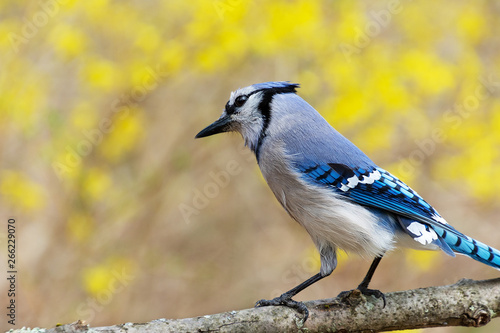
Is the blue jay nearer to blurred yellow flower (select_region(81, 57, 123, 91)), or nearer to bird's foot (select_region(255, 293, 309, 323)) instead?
bird's foot (select_region(255, 293, 309, 323))

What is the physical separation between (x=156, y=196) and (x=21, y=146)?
1.15 meters

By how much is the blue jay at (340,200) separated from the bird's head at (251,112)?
6 cm

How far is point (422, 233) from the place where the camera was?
2.42 metres

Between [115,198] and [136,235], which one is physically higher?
[115,198]

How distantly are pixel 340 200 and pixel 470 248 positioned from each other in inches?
23.4

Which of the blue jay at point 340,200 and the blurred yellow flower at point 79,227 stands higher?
the blurred yellow flower at point 79,227

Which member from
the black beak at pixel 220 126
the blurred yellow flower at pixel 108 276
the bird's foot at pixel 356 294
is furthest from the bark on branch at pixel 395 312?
the blurred yellow flower at pixel 108 276

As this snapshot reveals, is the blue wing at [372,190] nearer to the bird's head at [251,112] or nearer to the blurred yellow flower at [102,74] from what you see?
the bird's head at [251,112]

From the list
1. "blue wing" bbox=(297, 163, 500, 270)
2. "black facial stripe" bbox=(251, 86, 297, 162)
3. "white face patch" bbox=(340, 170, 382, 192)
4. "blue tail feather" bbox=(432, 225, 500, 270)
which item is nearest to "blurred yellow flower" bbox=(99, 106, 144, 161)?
"black facial stripe" bbox=(251, 86, 297, 162)

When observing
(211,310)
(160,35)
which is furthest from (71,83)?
(211,310)

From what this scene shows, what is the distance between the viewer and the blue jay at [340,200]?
2.45m

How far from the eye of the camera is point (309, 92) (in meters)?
4.51

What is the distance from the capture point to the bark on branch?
7.23ft

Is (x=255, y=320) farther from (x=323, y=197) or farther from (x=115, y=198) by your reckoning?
(x=115, y=198)
